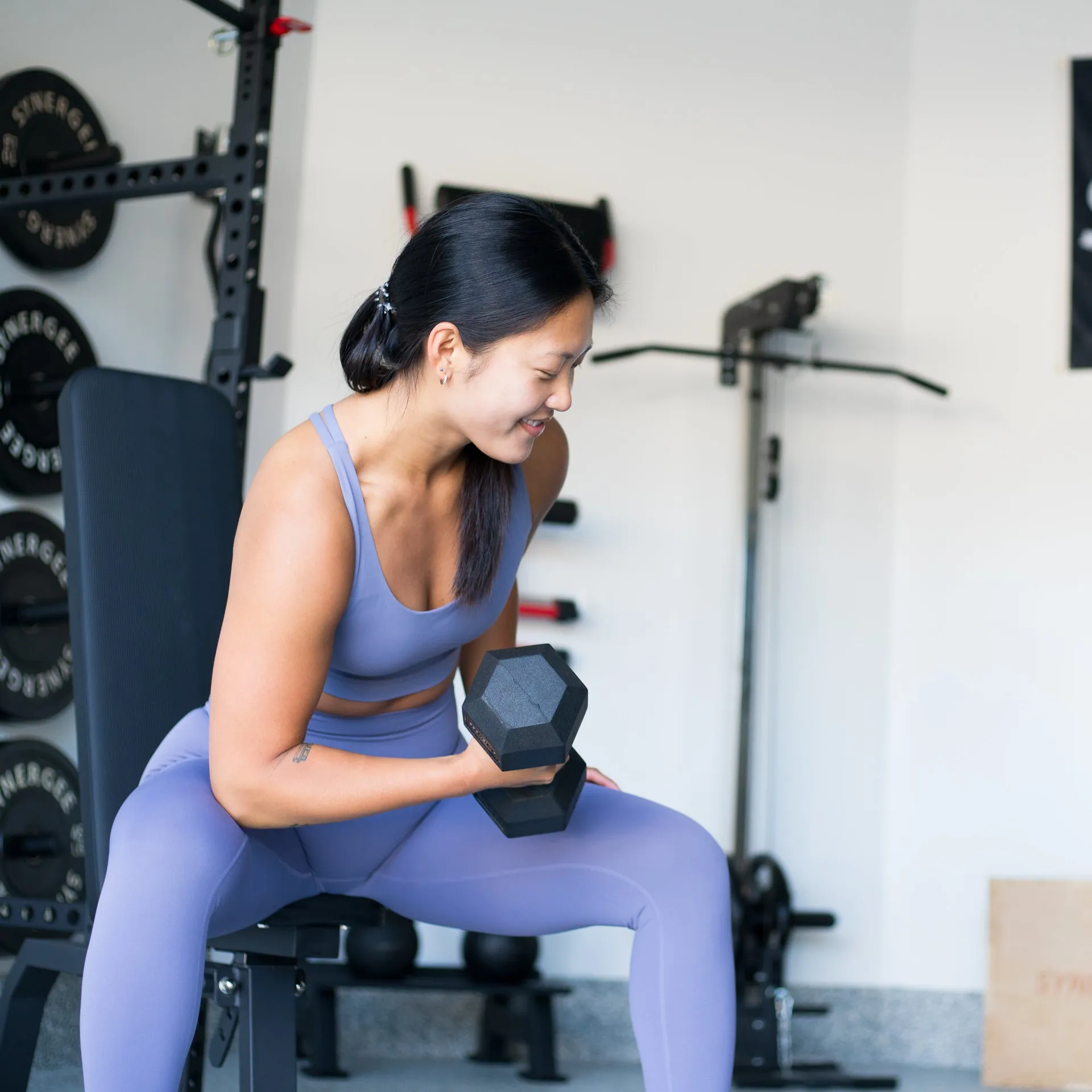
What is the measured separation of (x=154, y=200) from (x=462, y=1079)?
6.07ft

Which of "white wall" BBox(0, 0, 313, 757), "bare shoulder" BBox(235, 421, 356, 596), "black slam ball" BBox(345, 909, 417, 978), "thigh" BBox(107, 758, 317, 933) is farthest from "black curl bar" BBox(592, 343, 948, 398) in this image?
"thigh" BBox(107, 758, 317, 933)

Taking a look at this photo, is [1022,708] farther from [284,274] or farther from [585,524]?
[284,274]

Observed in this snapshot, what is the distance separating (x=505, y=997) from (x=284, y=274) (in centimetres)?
163

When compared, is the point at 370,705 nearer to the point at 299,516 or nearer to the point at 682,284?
the point at 299,516

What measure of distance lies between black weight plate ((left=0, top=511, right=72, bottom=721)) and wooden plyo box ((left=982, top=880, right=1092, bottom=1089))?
6.42 ft

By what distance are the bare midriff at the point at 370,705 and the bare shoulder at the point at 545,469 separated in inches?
9.3

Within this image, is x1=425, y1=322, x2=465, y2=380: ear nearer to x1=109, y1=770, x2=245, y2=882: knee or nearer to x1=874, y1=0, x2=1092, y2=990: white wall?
x1=109, y1=770, x2=245, y2=882: knee

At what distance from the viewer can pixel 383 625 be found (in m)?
1.21

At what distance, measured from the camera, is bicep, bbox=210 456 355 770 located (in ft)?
3.63

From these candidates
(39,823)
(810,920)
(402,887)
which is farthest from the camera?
(810,920)

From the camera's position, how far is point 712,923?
113 centimetres

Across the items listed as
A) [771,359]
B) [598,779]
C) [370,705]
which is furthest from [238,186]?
[771,359]

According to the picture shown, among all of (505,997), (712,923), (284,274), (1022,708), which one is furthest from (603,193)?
(712,923)

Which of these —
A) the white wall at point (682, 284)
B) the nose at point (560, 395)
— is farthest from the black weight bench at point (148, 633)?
the white wall at point (682, 284)
